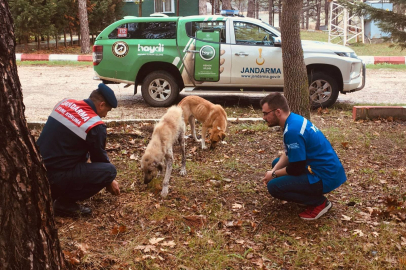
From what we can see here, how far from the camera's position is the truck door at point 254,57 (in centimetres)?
968

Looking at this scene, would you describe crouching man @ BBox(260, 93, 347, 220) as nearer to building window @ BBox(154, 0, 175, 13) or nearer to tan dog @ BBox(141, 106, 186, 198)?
tan dog @ BBox(141, 106, 186, 198)

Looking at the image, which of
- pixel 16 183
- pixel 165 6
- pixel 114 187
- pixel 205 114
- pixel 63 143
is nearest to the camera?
pixel 16 183

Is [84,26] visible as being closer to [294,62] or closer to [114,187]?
[294,62]

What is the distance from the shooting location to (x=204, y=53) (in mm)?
9711

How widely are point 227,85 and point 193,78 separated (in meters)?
0.84

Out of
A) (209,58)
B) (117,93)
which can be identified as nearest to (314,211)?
(209,58)

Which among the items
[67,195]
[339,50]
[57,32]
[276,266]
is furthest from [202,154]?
[57,32]

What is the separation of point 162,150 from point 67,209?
1345mm

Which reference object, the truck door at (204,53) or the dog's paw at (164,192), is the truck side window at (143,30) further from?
the dog's paw at (164,192)

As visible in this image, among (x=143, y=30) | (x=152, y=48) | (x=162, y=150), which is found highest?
(x=143, y=30)

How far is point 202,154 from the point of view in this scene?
22.5 ft

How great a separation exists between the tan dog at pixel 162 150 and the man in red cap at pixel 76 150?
59 cm

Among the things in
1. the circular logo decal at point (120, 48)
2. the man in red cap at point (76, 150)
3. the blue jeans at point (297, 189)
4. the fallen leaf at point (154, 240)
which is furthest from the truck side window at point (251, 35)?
the fallen leaf at point (154, 240)

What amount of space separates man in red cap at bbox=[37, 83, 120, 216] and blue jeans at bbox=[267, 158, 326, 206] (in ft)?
5.96
